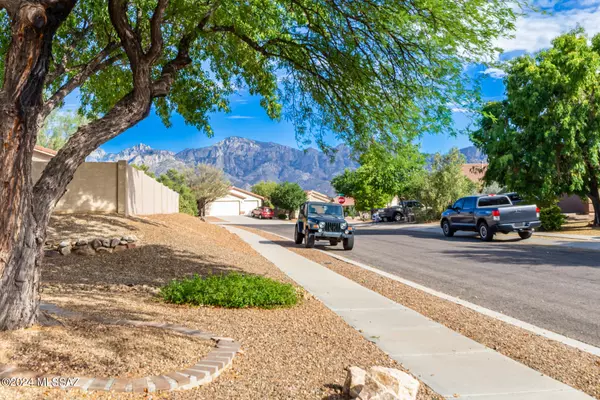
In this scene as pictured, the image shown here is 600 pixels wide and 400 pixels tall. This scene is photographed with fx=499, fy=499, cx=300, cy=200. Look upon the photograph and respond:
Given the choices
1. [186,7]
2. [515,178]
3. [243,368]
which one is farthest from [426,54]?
[515,178]

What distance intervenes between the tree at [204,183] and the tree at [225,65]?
4901cm

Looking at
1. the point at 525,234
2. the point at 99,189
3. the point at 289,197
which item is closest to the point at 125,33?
the point at 99,189

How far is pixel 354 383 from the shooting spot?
12.6 feet

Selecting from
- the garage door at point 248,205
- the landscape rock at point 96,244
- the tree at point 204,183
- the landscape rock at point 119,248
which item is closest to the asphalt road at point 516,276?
the landscape rock at point 119,248

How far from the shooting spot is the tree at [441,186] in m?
42.2

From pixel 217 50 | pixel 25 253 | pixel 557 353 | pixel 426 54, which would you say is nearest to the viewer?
pixel 25 253

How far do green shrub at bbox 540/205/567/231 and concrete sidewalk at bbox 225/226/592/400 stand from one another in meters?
22.7

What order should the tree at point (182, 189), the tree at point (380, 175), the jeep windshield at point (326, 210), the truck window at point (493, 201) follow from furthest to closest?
the tree at point (182, 189), the truck window at point (493, 201), the jeep windshield at point (326, 210), the tree at point (380, 175)

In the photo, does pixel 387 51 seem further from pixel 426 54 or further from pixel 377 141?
pixel 377 141

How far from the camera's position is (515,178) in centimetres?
2745

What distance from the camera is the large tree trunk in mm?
4902

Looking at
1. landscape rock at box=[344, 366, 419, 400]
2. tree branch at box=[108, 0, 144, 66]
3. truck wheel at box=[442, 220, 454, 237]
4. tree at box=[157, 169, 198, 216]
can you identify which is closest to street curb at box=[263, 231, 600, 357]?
landscape rock at box=[344, 366, 419, 400]

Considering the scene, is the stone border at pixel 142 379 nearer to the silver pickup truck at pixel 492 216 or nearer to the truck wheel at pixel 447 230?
the silver pickup truck at pixel 492 216

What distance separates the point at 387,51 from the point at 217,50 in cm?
590
